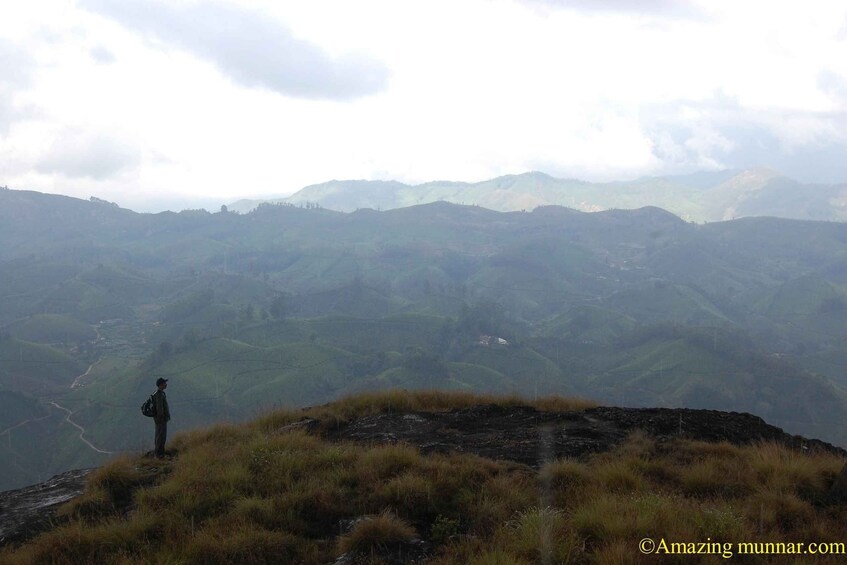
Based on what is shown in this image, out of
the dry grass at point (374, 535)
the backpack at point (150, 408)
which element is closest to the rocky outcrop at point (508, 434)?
the backpack at point (150, 408)

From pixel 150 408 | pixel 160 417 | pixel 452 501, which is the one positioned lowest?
pixel 452 501

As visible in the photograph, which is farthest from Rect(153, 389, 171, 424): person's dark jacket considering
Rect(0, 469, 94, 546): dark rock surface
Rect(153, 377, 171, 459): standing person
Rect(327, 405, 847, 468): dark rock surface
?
Rect(327, 405, 847, 468): dark rock surface

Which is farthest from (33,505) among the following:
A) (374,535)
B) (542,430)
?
(542,430)

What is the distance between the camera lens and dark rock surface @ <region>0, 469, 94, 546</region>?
32.2 ft

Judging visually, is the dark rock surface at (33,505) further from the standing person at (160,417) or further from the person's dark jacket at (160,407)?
the person's dark jacket at (160,407)

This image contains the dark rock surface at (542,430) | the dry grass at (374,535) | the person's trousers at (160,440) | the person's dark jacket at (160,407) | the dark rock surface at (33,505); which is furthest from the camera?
the person's dark jacket at (160,407)

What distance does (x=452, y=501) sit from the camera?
9.30m

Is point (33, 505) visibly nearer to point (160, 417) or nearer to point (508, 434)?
point (160, 417)

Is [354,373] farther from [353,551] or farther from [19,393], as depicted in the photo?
[353,551]

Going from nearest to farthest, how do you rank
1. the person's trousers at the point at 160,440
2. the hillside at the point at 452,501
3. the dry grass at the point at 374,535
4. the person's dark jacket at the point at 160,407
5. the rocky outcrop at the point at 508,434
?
the hillside at the point at 452,501 < the dry grass at the point at 374,535 < the rocky outcrop at the point at 508,434 < the person's trousers at the point at 160,440 < the person's dark jacket at the point at 160,407

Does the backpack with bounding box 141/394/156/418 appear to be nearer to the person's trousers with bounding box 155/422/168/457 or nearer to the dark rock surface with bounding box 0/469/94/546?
the person's trousers with bounding box 155/422/168/457

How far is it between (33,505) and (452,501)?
8.20m

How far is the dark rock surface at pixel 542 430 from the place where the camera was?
12273mm

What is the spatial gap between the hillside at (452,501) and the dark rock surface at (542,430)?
0.08 m
